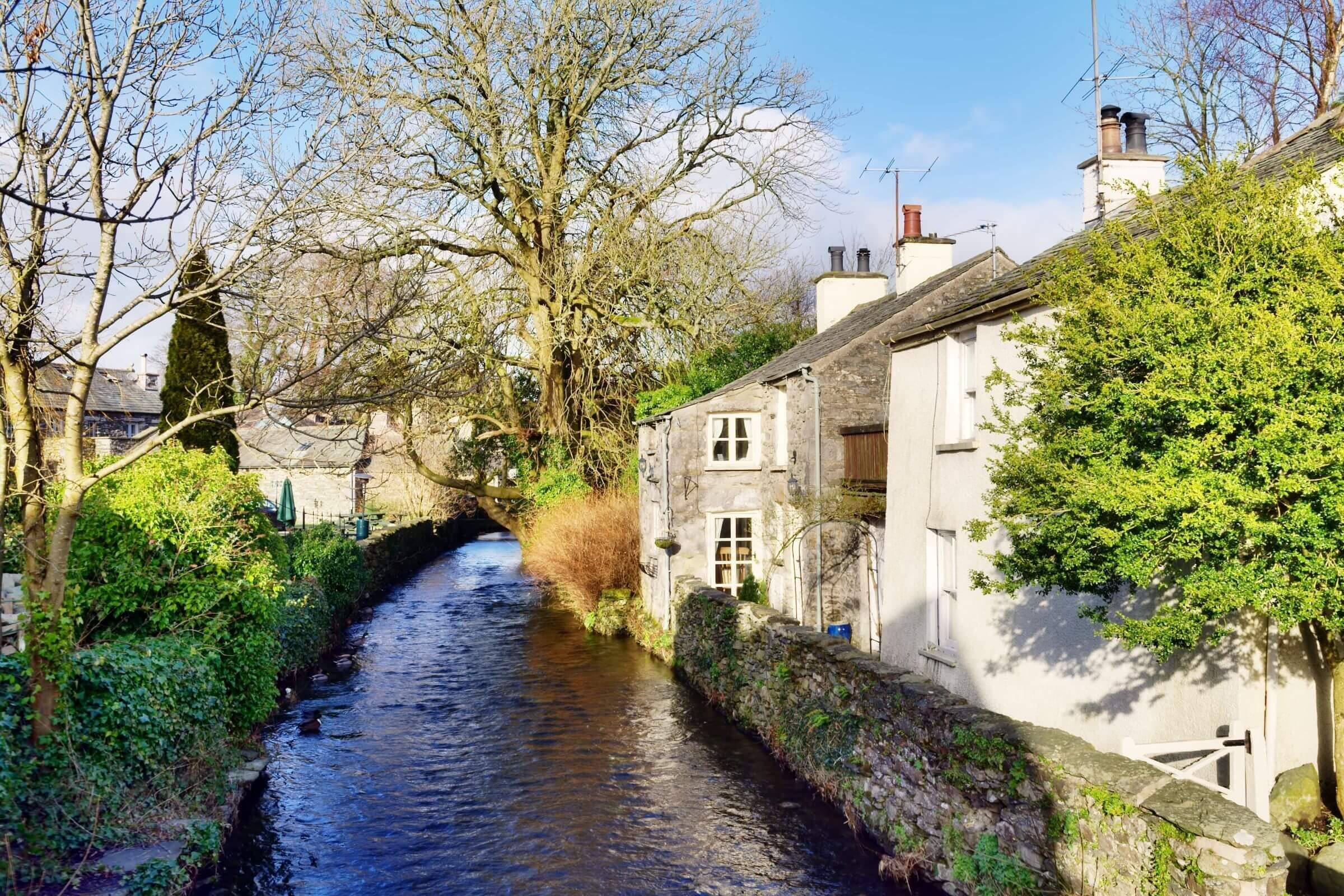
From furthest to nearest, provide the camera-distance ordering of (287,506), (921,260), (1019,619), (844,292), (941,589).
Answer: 1. (287,506)
2. (844,292)
3. (921,260)
4. (941,589)
5. (1019,619)

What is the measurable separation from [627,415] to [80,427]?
73.4ft

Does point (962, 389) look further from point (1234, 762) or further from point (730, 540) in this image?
point (730, 540)

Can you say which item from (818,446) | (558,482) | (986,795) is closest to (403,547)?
(558,482)

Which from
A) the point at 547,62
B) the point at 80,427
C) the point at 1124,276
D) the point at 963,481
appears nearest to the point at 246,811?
the point at 80,427

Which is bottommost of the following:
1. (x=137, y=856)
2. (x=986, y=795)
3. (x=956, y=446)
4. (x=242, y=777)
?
(x=242, y=777)

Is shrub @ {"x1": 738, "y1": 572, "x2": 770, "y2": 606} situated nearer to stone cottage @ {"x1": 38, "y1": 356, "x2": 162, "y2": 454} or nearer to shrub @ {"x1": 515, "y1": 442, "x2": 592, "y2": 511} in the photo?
shrub @ {"x1": 515, "y1": 442, "x2": 592, "y2": 511}

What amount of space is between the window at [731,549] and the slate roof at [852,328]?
307cm

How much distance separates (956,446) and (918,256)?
11637 mm

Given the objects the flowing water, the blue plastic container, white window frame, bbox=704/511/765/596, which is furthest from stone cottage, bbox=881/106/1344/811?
white window frame, bbox=704/511/765/596

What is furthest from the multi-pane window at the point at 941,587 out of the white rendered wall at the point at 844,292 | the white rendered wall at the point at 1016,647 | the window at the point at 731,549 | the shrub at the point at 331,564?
the white rendered wall at the point at 844,292

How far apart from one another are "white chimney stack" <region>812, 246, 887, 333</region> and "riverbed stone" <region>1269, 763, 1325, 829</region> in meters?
19.8

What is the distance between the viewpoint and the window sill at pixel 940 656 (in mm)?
13383

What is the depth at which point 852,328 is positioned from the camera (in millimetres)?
23000

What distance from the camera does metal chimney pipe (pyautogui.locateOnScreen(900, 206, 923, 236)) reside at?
78.4 feet
